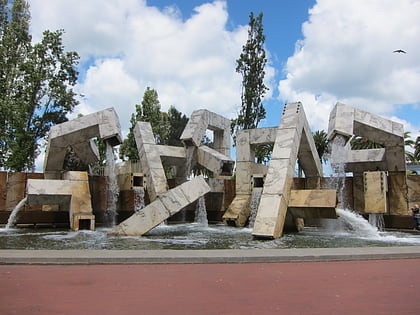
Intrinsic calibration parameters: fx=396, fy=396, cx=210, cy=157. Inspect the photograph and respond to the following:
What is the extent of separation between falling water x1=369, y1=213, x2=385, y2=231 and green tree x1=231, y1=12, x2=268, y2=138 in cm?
1882

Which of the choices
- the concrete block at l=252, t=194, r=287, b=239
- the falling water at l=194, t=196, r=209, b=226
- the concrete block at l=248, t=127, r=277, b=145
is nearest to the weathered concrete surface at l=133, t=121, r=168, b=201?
the falling water at l=194, t=196, r=209, b=226

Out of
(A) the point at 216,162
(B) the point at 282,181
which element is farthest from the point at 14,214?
(B) the point at 282,181

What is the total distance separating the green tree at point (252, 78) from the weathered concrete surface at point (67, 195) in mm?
20835

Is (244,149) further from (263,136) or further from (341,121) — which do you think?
(341,121)

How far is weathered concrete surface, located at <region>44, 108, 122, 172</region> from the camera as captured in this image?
596 inches

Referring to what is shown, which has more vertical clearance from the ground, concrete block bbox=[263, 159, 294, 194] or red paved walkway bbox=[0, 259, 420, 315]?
concrete block bbox=[263, 159, 294, 194]

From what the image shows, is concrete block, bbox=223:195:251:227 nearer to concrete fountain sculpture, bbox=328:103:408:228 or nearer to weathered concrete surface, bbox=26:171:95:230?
concrete fountain sculpture, bbox=328:103:408:228

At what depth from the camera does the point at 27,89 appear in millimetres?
25938

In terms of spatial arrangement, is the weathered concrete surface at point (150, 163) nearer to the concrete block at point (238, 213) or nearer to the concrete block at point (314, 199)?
the concrete block at point (238, 213)

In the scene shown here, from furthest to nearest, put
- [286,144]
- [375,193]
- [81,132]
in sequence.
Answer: [81,132] → [375,193] → [286,144]

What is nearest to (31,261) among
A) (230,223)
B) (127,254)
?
(127,254)

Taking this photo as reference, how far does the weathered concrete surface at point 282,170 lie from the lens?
10703 millimetres

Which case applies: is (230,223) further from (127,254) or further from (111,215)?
(127,254)

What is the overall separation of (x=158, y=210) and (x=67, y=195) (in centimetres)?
361
